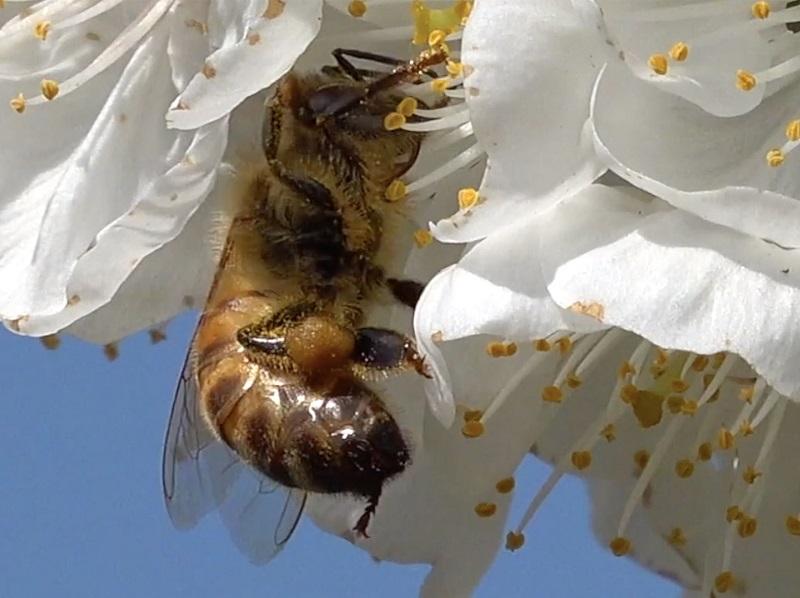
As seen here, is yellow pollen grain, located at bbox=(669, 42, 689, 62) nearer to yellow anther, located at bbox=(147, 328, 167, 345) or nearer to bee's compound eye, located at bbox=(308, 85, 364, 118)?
bee's compound eye, located at bbox=(308, 85, 364, 118)

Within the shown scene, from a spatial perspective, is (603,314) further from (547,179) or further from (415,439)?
(415,439)

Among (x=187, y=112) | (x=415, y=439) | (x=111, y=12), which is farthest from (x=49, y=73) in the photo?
(x=415, y=439)

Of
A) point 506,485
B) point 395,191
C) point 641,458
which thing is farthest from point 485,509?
point 395,191

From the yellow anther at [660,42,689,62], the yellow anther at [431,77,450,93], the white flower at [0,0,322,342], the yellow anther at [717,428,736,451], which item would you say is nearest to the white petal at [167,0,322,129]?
the white flower at [0,0,322,342]

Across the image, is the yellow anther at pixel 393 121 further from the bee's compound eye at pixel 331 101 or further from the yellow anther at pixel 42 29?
the yellow anther at pixel 42 29

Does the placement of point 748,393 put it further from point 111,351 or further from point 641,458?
point 111,351

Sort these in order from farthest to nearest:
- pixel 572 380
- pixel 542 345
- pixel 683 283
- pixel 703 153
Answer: pixel 572 380 → pixel 542 345 → pixel 703 153 → pixel 683 283

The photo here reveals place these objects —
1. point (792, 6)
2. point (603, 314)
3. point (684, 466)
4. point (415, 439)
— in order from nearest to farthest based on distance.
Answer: point (603, 314), point (792, 6), point (415, 439), point (684, 466)
